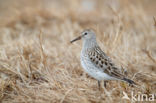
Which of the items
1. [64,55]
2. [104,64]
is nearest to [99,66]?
[104,64]

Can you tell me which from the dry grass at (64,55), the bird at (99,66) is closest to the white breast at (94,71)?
the bird at (99,66)

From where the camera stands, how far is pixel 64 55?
5492 millimetres

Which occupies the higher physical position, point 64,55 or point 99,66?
point 64,55

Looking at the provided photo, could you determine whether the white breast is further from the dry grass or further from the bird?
the dry grass

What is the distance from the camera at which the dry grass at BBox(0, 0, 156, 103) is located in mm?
3805

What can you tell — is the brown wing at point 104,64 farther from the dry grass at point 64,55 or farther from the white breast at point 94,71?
the dry grass at point 64,55

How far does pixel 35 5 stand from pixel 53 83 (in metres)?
5.22

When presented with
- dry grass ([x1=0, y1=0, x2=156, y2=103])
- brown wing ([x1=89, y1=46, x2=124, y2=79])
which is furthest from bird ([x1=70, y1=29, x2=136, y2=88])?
dry grass ([x1=0, y1=0, x2=156, y2=103])

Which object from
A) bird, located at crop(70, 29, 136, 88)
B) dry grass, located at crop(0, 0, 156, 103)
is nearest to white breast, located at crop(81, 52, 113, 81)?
bird, located at crop(70, 29, 136, 88)

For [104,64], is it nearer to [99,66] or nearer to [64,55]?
[99,66]

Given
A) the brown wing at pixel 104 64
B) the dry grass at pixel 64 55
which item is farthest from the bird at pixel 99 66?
the dry grass at pixel 64 55

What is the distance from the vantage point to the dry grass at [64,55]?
3.80 m

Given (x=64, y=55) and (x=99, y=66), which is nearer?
(x=99, y=66)

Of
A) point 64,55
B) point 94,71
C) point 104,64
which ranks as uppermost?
point 64,55
